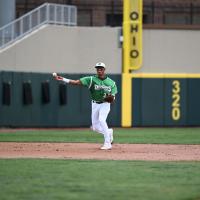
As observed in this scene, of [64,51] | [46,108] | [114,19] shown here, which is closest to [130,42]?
[64,51]

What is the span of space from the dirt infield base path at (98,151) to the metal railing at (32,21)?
35.2 ft

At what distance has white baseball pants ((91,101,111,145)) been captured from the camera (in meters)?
16.5

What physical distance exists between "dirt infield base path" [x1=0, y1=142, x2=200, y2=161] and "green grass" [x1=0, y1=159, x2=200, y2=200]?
1.16 metres

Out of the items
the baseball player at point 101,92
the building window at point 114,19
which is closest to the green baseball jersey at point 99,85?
the baseball player at point 101,92

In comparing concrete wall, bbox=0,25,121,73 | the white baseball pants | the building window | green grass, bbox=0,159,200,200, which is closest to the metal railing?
concrete wall, bbox=0,25,121,73

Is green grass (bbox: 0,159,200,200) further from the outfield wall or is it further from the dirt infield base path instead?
the outfield wall

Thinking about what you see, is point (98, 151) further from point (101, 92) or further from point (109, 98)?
point (101, 92)

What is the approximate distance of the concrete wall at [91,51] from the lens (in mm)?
28938

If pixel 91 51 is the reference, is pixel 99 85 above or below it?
below

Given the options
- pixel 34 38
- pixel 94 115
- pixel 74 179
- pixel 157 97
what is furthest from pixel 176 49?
pixel 74 179

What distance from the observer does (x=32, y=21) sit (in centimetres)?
2916

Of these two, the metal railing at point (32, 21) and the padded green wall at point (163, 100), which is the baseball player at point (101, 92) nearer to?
the padded green wall at point (163, 100)

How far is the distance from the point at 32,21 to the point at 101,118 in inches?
527

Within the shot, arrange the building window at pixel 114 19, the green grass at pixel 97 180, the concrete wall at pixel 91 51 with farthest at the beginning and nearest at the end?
the building window at pixel 114 19 → the concrete wall at pixel 91 51 → the green grass at pixel 97 180
